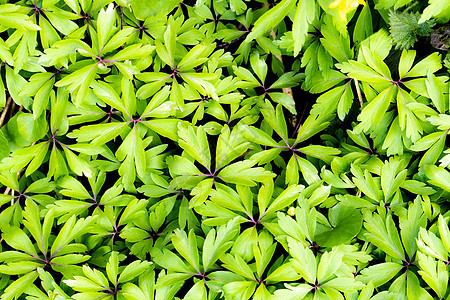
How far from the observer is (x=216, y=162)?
4.48 feet

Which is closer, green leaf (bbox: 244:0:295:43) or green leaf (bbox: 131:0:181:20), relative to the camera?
green leaf (bbox: 244:0:295:43)

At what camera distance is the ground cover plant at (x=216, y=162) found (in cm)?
125

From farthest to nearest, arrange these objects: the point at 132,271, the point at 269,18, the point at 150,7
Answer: the point at 150,7
the point at 132,271
the point at 269,18

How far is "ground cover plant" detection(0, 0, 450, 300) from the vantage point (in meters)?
1.25

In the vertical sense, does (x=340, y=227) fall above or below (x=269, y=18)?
below

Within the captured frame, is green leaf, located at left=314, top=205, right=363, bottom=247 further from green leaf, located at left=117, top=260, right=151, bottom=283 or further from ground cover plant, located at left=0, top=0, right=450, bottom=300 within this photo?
green leaf, located at left=117, top=260, right=151, bottom=283

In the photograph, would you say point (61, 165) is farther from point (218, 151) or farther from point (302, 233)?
point (302, 233)

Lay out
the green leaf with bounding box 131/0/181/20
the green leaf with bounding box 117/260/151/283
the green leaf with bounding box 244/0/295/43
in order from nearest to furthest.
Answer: the green leaf with bounding box 244/0/295/43 → the green leaf with bounding box 117/260/151/283 → the green leaf with bounding box 131/0/181/20

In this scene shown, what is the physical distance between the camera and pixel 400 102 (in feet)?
4.24

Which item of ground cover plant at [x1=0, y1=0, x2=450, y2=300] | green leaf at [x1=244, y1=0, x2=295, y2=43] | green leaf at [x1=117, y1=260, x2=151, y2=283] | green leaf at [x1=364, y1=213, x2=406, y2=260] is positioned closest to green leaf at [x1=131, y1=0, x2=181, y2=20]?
ground cover plant at [x1=0, y1=0, x2=450, y2=300]

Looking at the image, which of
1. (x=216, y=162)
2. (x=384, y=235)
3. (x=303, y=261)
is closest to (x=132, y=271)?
(x=216, y=162)

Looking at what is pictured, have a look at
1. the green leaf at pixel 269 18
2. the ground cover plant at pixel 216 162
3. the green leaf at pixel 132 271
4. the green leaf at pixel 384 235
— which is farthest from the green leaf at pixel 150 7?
the green leaf at pixel 384 235

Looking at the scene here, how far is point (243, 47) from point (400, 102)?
646 millimetres

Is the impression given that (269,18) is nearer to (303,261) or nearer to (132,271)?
(303,261)
